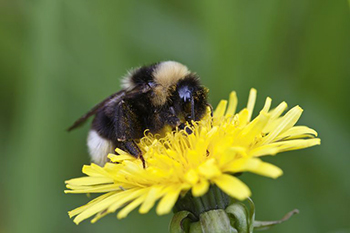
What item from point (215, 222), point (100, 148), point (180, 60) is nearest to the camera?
point (215, 222)

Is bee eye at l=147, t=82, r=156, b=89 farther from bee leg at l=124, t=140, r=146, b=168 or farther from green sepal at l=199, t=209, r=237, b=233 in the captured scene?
green sepal at l=199, t=209, r=237, b=233

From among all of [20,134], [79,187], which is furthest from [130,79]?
[20,134]

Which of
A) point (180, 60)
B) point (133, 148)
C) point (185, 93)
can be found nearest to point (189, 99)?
point (185, 93)

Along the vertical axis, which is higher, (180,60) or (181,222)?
(180,60)

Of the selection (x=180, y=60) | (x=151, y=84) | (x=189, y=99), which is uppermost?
(x=180, y=60)

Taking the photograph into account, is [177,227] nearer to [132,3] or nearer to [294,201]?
[294,201]

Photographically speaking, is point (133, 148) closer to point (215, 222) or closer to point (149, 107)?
point (149, 107)

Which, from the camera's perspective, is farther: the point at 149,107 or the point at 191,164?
the point at 149,107
